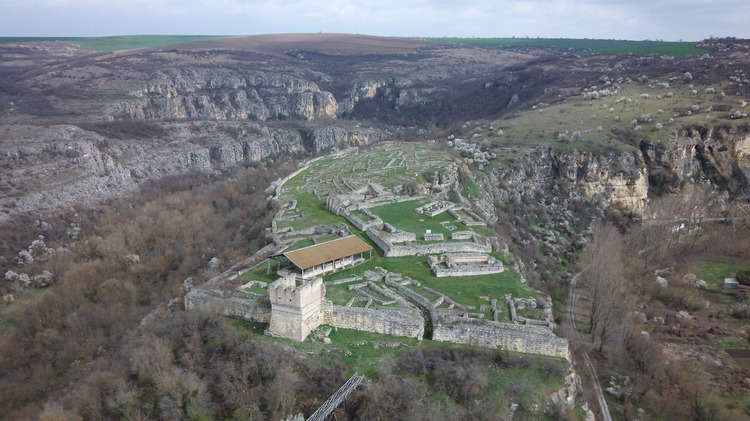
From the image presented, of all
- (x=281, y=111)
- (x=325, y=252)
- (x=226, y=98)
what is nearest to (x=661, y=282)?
(x=325, y=252)

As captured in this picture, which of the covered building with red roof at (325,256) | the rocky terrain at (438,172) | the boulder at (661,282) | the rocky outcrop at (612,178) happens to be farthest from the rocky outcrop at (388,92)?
the covered building with red roof at (325,256)

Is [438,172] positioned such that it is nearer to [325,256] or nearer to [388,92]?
[325,256]

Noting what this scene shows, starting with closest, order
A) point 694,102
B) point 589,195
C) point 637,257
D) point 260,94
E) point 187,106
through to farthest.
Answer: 1. point 637,257
2. point 589,195
3. point 694,102
4. point 187,106
5. point 260,94

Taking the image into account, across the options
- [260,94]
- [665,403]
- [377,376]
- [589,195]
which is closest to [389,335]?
[377,376]

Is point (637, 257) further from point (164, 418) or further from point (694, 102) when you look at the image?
point (164, 418)

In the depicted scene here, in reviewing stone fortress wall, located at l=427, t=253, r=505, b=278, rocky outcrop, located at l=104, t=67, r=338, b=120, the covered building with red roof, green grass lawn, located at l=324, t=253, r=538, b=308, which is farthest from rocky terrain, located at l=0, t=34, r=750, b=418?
the covered building with red roof

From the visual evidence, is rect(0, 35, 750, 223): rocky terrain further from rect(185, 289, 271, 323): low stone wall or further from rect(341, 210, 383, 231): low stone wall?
rect(185, 289, 271, 323): low stone wall
